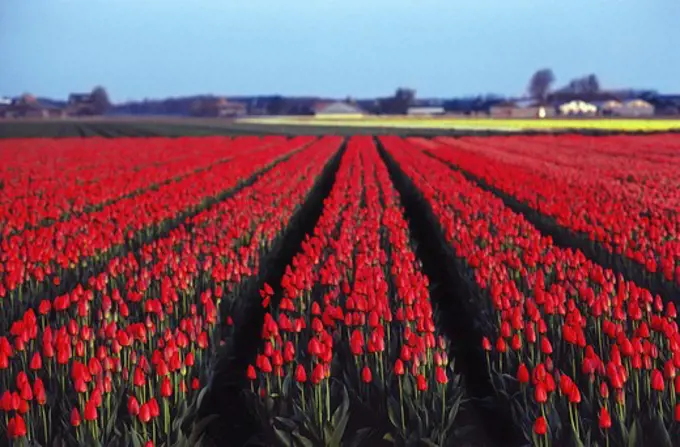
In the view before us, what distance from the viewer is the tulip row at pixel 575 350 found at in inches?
181

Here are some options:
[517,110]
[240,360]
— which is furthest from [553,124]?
[240,360]

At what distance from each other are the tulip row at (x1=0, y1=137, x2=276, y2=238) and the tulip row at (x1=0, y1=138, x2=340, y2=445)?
5394 millimetres

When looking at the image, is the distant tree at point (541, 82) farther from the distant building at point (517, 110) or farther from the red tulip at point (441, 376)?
the red tulip at point (441, 376)

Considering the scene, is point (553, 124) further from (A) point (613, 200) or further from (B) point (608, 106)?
(A) point (613, 200)

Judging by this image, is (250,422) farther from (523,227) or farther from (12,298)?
(523,227)

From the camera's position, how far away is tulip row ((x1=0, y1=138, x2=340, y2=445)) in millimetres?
4777

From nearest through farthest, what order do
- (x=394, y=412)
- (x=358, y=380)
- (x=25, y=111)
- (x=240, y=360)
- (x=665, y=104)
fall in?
(x=394, y=412) → (x=358, y=380) → (x=240, y=360) → (x=665, y=104) → (x=25, y=111)

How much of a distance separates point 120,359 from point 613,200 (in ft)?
36.8

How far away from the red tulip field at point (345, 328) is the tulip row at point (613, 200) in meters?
0.08

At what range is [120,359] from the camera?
6.02m

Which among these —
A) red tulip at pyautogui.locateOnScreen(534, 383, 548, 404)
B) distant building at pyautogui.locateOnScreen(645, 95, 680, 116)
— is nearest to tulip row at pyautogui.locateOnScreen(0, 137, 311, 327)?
red tulip at pyautogui.locateOnScreen(534, 383, 548, 404)

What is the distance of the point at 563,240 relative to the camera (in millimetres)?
12859

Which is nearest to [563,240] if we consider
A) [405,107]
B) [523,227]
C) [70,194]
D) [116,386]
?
[523,227]

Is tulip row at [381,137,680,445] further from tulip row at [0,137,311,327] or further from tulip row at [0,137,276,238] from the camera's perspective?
tulip row at [0,137,276,238]
